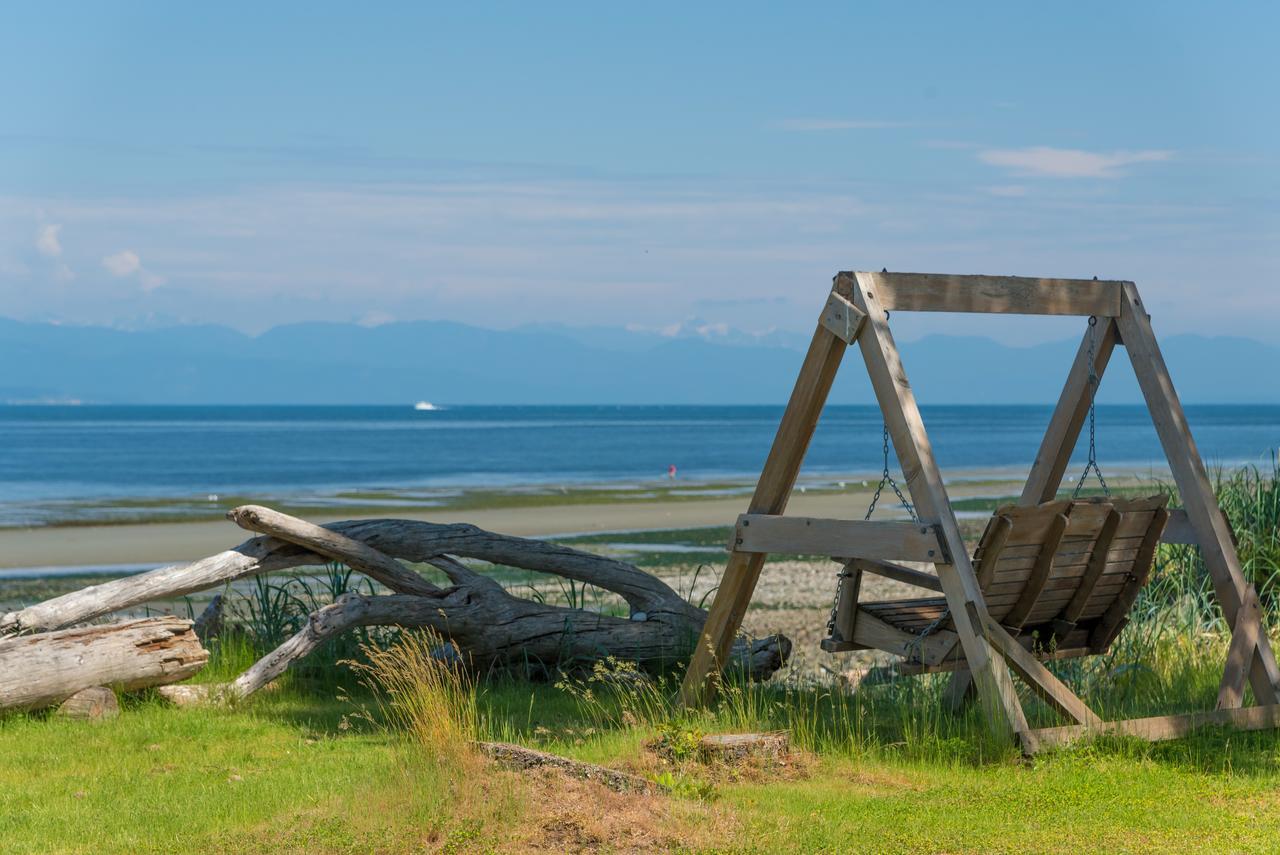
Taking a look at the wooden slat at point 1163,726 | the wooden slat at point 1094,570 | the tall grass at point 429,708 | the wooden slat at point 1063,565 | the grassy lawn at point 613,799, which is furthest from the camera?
the wooden slat at point 1094,570

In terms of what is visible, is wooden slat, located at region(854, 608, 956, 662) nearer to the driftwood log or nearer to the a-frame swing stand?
the a-frame swing stand

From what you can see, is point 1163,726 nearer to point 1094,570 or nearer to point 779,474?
point 1094,570

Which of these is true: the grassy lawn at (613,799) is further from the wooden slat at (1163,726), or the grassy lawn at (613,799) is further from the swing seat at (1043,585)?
the swing seat at (1043,585)

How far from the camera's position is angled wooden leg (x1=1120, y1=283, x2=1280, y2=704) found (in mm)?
7918

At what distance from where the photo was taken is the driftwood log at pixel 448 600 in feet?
31.3

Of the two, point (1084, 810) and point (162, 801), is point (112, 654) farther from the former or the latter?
point (1084, 810)

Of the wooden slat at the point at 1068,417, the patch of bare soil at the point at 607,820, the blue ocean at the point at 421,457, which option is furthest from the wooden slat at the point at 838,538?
the blue ocean at the point at 421,457

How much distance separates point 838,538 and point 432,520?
2605cm

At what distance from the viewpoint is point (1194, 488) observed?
315 inches

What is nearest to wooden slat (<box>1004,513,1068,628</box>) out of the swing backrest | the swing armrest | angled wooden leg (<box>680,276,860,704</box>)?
the swing backrest

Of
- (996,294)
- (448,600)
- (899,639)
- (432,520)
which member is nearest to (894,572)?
(899,639)

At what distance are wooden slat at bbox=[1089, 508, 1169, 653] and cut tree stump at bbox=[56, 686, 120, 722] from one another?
19.7 feet

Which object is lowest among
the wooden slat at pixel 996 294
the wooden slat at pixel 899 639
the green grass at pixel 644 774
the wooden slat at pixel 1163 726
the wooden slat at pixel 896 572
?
the green grass at pixel 644 774

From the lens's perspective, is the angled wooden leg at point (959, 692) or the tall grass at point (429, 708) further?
the angled wooden leg at point (959, 692)
